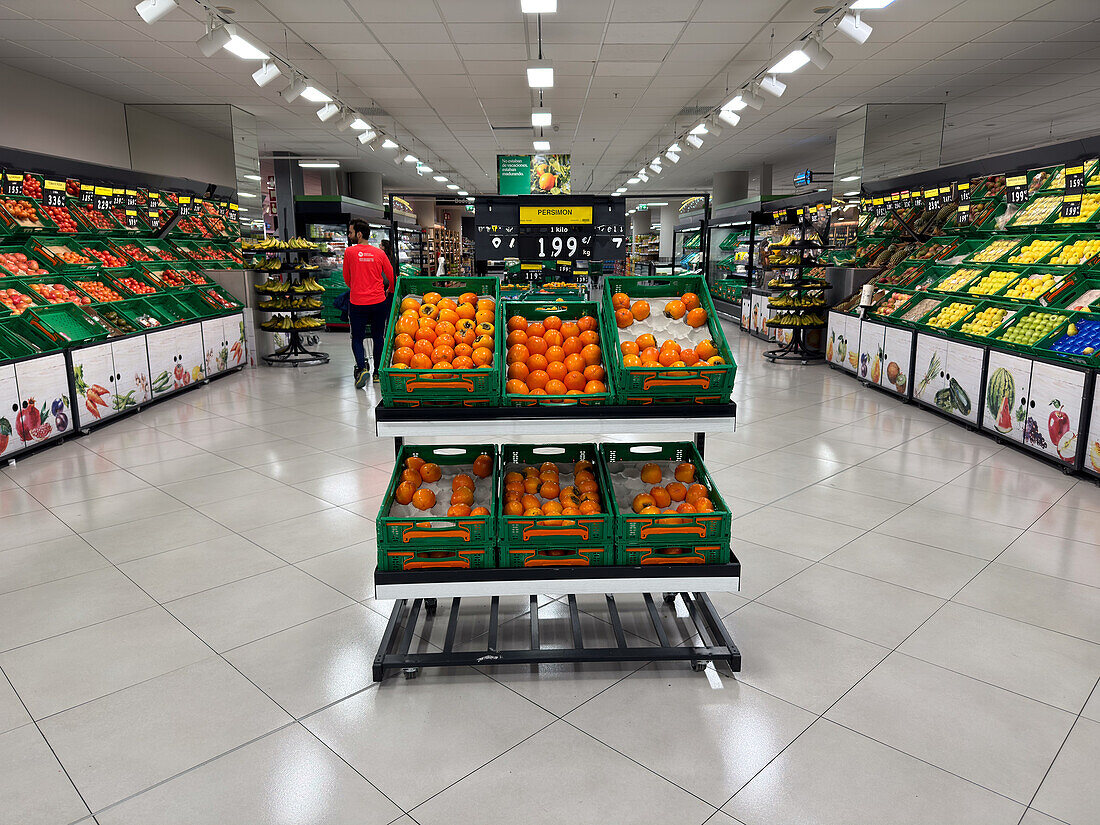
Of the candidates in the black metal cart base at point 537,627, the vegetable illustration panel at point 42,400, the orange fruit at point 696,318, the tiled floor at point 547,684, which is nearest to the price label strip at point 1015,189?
the tiled floor at point 547,684

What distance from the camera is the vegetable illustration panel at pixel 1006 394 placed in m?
5.52

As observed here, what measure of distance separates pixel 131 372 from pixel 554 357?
5816 millimetres

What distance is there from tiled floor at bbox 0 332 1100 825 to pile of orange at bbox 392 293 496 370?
3.97ft

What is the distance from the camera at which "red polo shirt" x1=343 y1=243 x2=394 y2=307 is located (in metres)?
8.21

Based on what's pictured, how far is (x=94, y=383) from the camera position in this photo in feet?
20.6

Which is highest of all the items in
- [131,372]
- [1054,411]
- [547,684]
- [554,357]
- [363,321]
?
[554,357]

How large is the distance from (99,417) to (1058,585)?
24.0 feet

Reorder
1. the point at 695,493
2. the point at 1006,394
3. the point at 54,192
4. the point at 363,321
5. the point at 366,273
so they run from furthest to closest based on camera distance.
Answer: the point at 363,321
the point at 366,273
the point at 54,192
the point at 1006,394
the point at 695,493

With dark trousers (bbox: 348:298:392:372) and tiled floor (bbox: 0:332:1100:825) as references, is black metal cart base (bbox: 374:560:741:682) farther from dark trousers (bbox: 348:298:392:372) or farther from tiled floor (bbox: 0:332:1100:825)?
dark trousers (bbox: 348:298:392:372)

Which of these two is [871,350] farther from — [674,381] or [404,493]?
[404,493]

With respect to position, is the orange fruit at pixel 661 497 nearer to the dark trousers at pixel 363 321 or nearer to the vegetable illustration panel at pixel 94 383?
the vegetable illustration panel at pixel 94 383

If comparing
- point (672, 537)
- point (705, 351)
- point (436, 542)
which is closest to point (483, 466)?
point (436, 542)

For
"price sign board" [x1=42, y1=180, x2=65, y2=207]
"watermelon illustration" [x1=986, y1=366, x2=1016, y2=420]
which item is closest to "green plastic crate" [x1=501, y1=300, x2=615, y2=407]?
"watermelon illustration" [x1=986, y1=366, x2=1016, y2=420]

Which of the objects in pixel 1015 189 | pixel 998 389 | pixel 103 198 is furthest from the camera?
pixel 103 198
